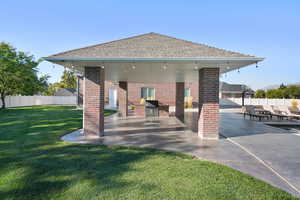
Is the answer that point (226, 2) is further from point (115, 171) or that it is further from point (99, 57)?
point (115, 171)

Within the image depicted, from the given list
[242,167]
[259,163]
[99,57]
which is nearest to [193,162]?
[242,167]

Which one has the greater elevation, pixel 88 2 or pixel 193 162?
pixel 88 2

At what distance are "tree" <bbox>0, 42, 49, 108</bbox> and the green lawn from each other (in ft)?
62.8

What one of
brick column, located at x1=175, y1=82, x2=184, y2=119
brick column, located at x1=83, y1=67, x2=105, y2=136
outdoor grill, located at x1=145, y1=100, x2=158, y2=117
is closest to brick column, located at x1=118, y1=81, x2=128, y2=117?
outdoor grill, located at x1=145, y1=100, x2=158, y2=117

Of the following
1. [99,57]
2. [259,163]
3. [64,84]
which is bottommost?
[259,163]

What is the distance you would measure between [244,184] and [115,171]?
2.52 m

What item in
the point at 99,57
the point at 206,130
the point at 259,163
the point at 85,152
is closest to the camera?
the point at 259,163

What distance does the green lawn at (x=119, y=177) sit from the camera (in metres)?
2.84

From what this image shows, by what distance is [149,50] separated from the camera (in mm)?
6195

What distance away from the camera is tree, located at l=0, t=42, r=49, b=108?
751 inches

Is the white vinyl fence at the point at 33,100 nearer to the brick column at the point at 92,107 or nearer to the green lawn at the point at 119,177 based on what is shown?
the brick column at the point at 92,107

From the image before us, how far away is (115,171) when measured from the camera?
3.60 meters

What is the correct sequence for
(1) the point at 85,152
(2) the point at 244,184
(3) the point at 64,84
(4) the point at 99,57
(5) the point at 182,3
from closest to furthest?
(2) the point at 244,184, (1) the point at 85,152, (4) the point at 99,57, (5) the point at 182,3, (3) the point at 64,84

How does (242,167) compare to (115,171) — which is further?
(242,167)
